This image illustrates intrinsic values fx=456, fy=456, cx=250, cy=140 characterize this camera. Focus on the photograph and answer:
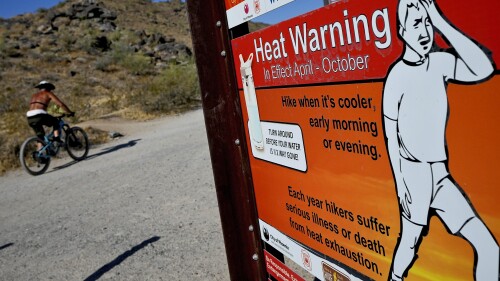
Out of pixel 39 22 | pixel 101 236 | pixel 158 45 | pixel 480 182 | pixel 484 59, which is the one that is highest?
pixel 39 22

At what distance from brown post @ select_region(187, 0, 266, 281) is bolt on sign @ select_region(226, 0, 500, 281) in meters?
0.21

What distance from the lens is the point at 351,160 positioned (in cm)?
162

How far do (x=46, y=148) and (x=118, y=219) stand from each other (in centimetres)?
493

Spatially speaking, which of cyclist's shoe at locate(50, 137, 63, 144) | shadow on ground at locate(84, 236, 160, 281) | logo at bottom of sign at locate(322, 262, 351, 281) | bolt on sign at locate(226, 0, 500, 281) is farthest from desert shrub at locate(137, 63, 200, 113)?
logo at bottom of sign at locate(322, 262, 351, 281)

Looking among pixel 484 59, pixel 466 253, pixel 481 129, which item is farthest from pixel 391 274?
pixel 484 59

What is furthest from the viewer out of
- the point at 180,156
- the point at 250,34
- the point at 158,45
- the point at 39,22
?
the point at 39,22

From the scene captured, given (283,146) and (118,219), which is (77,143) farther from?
(283,146)

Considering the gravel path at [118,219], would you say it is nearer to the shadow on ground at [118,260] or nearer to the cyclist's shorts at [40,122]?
the shadow on ground at [118,260]

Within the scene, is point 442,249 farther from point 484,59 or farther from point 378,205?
point 484,59

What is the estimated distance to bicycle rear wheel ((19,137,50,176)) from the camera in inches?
374

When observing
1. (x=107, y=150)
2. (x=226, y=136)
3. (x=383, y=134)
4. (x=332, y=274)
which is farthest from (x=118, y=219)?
(x=107, y=150)

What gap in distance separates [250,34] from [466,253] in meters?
1.32

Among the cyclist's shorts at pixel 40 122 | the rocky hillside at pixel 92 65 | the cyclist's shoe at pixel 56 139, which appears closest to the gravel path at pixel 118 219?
the cyclist's shoe at pixel 56 139

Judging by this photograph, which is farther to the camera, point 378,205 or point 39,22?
point 39,22
